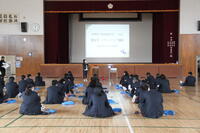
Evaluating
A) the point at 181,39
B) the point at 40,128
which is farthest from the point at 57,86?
the point at 181,39

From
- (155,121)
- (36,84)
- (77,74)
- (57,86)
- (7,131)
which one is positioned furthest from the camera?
(77,74)

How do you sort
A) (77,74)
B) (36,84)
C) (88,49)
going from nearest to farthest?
(36,84) < (77,74) < (88,49)

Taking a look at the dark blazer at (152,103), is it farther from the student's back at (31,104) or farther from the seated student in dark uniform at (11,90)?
the seated student in dark uniform at (11,90)

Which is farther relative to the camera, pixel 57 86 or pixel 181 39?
pixel 181 39

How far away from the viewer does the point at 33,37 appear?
20922mm

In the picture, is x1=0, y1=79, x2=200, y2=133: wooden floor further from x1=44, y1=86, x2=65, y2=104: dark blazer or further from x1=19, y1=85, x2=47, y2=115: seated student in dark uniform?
x1=44, y1=86, x2=65, y2=104: dark blazer

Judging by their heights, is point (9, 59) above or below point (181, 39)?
below

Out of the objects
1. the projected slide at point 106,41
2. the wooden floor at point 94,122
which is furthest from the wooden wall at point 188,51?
the wooden floor at point 94,122

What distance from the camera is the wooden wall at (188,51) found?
20578 mm

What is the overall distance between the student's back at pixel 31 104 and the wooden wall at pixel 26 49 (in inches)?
529

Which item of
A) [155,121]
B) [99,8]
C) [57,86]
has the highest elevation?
[99,8]

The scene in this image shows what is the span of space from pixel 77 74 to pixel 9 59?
5.41 meters

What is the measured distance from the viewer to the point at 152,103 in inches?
291

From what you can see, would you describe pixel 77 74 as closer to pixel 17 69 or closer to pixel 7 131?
pixel 17 69
